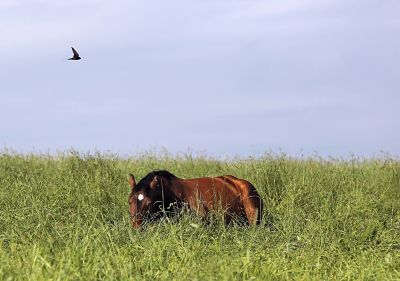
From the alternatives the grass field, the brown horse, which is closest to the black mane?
the brown horse

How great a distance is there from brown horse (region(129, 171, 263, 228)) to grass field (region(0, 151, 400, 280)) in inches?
12.5

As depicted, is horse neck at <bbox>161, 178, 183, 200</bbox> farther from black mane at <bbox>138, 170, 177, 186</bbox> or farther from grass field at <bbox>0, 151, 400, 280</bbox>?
grass field at <bbox>0, 151, 400, 280</bbox>

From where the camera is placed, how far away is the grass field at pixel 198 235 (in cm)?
621

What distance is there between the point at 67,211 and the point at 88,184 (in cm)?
152

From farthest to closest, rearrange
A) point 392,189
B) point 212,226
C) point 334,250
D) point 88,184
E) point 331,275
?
point 392,189 → point 88,184 → point 212,226 → point 334,250 → point 331,275

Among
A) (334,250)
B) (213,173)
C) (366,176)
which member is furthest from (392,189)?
(334,250)

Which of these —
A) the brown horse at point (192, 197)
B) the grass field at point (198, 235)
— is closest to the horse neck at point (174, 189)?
the brown horse at point (192, 197)

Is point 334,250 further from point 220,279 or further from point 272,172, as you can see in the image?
point 272,172

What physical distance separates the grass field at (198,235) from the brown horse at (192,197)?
32 cm

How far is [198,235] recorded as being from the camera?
818 centimetres

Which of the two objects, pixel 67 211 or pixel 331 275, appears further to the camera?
pixel 67 211

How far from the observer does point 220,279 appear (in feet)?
18.4

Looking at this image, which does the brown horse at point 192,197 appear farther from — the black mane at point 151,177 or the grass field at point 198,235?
the grass field at point 198,235

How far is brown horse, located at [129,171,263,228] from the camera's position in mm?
9344
